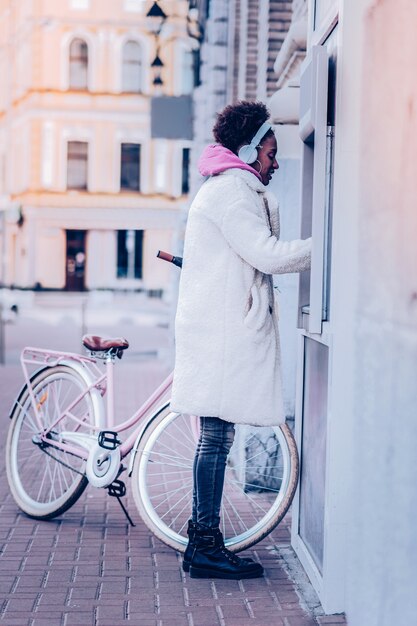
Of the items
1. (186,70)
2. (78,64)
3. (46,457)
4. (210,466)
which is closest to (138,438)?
(210,466)

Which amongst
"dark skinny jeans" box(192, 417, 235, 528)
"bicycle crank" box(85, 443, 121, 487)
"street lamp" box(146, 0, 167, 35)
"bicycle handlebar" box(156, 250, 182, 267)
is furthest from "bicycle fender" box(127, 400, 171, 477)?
"street lamp" box(146, 0, 167, 35)

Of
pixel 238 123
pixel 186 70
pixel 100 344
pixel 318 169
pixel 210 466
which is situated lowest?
pixel 210 466

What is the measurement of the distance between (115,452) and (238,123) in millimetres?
1646

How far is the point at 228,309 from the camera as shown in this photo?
13.8 feet

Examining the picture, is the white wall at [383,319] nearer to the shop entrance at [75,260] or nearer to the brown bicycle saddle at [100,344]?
the brown bicycle saddle at [100,344]

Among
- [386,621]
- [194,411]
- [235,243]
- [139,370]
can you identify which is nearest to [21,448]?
[194,411]

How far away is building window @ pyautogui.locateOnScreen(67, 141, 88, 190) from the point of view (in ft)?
136

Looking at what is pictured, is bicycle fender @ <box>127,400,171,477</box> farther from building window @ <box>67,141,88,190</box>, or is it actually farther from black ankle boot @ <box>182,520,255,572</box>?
building window @ <box>67,141,88,190</box>

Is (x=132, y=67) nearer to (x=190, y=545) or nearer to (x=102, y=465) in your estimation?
(x=102, y=465)

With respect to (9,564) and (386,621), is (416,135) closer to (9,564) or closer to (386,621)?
(386,621)

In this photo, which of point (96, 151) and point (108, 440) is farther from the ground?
point (96, 151)

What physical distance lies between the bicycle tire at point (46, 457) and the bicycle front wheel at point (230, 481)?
43cm

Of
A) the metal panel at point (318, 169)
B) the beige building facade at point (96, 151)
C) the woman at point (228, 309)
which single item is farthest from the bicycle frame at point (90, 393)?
the beige building facade at point (96, 151)

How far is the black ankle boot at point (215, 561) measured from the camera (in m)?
4.34
